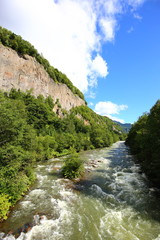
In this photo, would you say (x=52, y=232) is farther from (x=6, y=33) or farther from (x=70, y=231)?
(x=6, y=33)

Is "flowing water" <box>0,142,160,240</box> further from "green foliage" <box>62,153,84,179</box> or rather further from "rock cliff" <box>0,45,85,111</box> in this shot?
"rock cliff" <box>0,45,85,111</box>

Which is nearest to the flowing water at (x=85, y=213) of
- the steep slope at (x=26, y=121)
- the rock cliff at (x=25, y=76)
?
the steep slope at (x=26, y=121)

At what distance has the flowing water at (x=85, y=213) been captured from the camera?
6.96 meters

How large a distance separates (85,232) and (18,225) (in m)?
3.83

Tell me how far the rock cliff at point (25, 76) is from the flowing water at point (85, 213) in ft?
121

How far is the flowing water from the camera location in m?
6.96

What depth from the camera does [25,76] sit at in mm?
45250

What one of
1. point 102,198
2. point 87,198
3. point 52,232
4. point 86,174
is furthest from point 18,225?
point 86,174

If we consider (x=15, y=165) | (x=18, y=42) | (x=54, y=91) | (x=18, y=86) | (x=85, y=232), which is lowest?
(x=85, y=232)

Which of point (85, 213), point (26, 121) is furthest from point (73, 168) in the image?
point (26, 121)

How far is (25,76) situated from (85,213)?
46.9 meters

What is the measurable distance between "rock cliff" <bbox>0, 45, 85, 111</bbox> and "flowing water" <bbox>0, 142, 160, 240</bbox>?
36886 mm

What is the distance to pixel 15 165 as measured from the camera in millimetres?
9531

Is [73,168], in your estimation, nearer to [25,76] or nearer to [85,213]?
[85,213]
